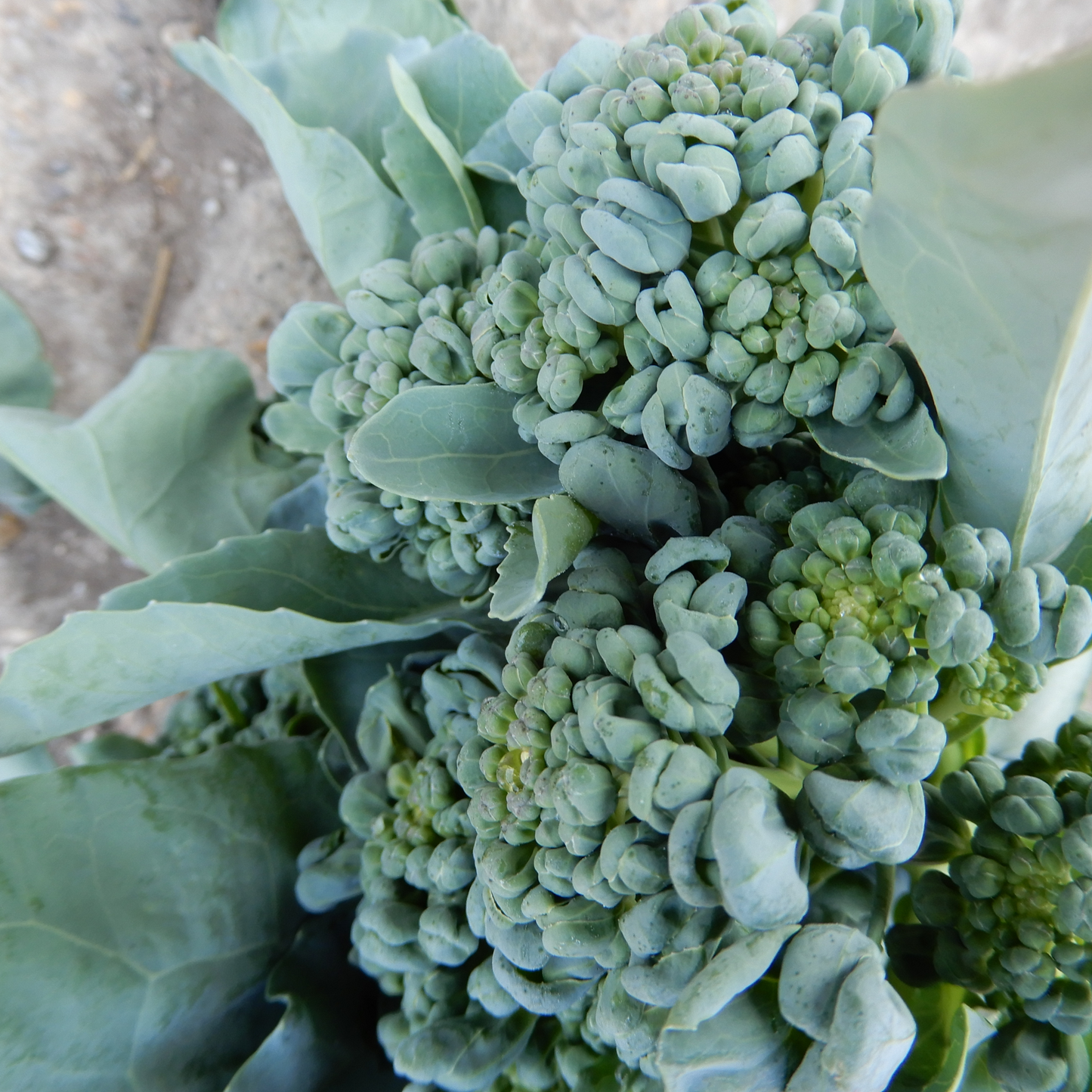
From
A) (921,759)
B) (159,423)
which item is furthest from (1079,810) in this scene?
(159,423)

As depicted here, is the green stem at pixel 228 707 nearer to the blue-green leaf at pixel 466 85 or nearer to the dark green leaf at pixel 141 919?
the dark green leaf at pixel 141 919

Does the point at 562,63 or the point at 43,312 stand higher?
the point at 562,63

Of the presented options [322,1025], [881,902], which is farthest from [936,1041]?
[322,1025]

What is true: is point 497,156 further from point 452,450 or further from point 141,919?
point 141,919

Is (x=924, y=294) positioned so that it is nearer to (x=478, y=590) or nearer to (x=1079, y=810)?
(x=1079, y=810)

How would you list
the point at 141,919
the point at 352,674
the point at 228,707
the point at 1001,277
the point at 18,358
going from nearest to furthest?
the point at 1001,277 < the point at 141,919 < the point at 352,674 < the point at 228,707 < the point at 18,358

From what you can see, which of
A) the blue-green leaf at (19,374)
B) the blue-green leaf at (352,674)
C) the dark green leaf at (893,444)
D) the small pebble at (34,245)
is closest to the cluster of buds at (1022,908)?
the dark green leaf at (893,444)
